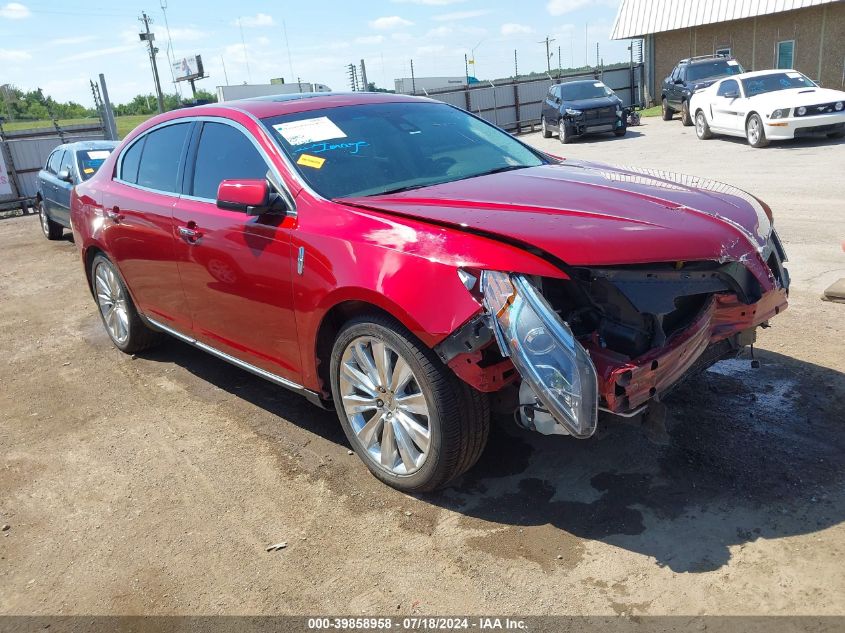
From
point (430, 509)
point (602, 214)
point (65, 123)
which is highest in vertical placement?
point (65, 123)

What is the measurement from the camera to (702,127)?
54.6 ft

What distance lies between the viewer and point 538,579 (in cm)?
278

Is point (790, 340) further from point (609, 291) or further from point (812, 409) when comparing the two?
point (609, 291)

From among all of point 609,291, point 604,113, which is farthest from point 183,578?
point 604,113

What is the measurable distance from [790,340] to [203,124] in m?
3.98

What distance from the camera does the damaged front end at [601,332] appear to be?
2.72 meters

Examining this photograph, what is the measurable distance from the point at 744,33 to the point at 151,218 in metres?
27.8

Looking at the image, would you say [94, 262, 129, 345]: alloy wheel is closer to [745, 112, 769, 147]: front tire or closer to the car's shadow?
the car's shadow

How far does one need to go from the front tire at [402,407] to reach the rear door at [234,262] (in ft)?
1.42

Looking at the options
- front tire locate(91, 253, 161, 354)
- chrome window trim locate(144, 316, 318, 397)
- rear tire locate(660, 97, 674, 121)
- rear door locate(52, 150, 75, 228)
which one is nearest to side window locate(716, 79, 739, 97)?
rear tire locate(660, 97, 674, 121)

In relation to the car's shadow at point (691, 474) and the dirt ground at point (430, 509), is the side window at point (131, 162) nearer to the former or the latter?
the dirt ground at point (430, 509)

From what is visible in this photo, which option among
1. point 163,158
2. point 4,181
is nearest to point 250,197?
point 163,158

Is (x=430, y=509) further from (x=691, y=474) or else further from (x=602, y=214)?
(x=602, y=214)

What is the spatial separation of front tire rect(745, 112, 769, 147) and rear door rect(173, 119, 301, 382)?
42.4ft
